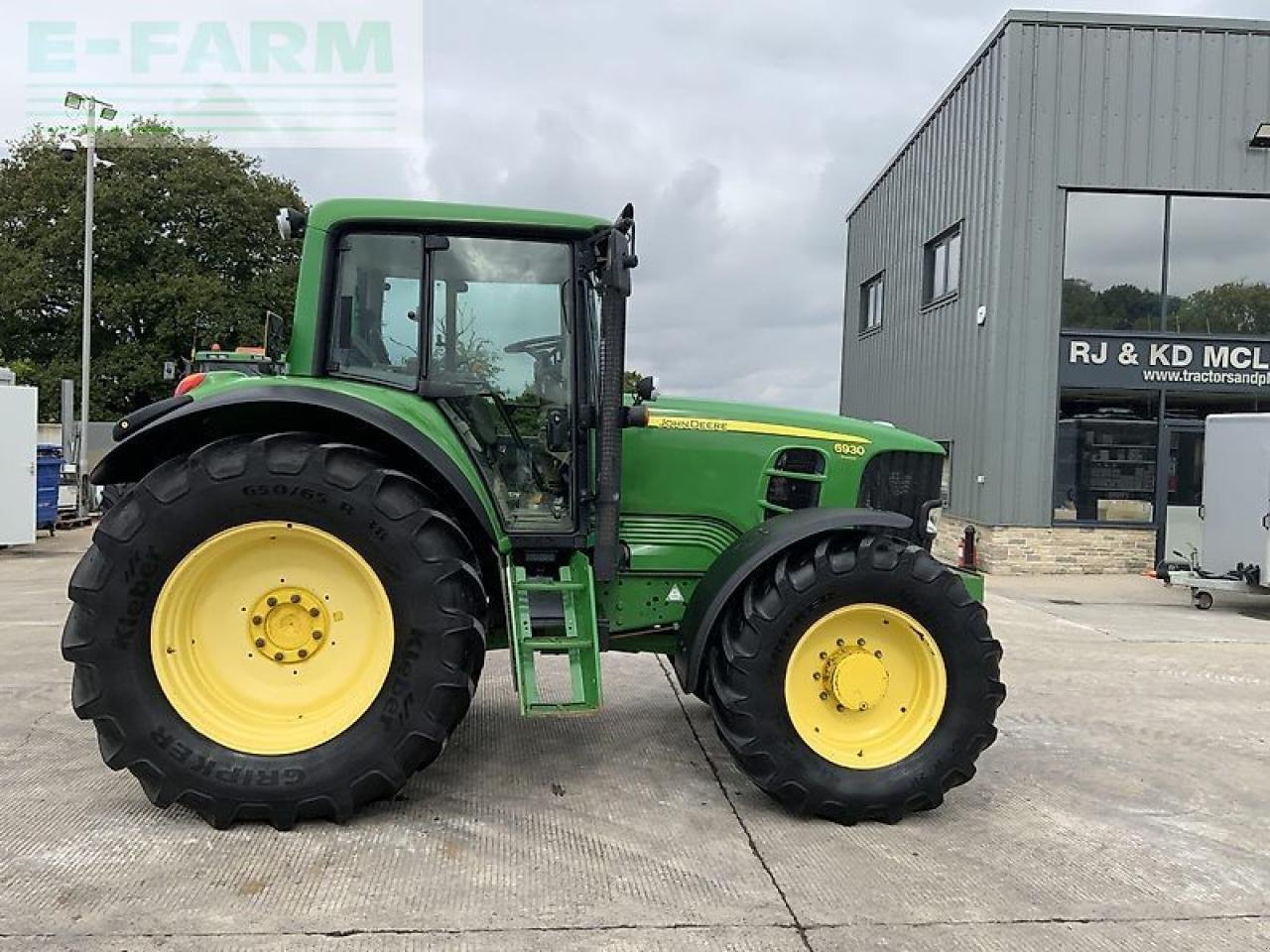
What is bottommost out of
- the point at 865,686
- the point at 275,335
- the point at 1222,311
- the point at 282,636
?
the point at 865,686

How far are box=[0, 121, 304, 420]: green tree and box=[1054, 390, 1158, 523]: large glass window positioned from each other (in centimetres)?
2277

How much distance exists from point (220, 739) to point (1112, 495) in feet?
39.8

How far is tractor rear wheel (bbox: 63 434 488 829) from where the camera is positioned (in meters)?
Answer: 3.78

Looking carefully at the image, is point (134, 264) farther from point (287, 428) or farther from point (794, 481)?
point (794, 481)

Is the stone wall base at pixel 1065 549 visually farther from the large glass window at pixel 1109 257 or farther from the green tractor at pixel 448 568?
the green tractor at pixel 448 568

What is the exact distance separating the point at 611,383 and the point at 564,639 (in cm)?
108

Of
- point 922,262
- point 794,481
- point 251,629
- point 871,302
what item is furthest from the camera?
point 871,302

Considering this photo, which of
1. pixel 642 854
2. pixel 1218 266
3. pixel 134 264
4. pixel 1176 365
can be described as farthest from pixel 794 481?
pixel 134 264

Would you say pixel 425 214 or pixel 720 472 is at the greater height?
pixel 425 214

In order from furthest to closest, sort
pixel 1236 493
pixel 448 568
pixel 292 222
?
1. pixel 1236 493
2. pixel 292 222
3. pixel 448 568

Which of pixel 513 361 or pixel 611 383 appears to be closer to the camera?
pixel 611 383

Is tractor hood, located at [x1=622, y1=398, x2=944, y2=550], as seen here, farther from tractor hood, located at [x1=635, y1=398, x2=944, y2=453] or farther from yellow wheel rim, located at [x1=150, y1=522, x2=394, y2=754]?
yellow wheel rim, located at [x1=150, y1=522, x2=394, y2=754]

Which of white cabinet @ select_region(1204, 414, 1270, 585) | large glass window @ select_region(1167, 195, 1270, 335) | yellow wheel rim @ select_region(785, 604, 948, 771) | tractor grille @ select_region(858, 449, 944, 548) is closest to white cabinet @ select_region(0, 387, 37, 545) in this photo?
tractor grille @ select_region(858, 449, 944, 548)

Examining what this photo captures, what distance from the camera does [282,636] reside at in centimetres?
402
